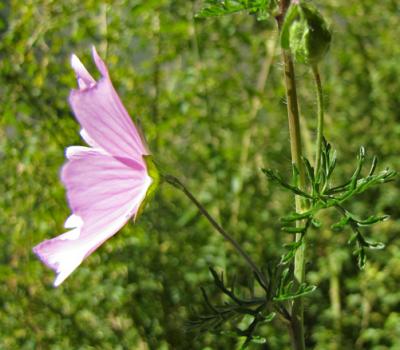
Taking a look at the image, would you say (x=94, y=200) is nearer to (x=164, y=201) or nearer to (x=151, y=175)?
A: (x=151, y=175)

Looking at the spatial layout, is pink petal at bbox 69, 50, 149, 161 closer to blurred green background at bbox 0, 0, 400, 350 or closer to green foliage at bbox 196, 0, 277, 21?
green foliage at bbox 196, 0, 277, 21

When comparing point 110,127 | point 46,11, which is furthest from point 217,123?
point 110,127

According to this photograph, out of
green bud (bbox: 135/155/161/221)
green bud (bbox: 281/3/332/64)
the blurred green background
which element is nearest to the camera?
green bud (bbox: 281/3/332/64)

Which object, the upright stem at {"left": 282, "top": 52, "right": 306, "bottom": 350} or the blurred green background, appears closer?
the upright stem at {"left": 282, "top": 52, "right": 306, "bottom": 350}

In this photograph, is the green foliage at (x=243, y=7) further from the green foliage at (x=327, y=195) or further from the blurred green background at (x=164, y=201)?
the blurred green background at (x=164, y=201)

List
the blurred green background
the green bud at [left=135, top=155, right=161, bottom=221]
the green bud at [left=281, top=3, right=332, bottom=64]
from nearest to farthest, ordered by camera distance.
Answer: the green bud at [left=281, top=3, right=332, bottom=64], the green bud at [left=135, top=155, right=161, bottom=221], the blurred green background

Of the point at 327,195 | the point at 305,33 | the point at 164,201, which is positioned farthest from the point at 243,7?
the point at 164,201

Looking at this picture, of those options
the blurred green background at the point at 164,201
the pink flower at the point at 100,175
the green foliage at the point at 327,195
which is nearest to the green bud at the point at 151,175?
the pink flower at the point at 100,175

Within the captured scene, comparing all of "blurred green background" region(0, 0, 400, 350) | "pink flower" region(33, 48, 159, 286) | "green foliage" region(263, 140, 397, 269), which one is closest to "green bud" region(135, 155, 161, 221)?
"pink flower" region(33, 48, 159, 286)

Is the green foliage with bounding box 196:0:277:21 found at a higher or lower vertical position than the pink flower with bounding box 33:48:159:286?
higher
